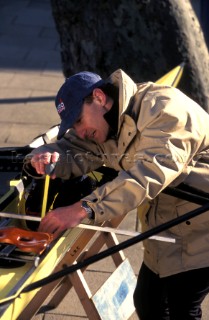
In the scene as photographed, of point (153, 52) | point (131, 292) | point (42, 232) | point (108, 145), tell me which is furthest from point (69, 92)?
point (153, 52)

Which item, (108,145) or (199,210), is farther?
(108,145)

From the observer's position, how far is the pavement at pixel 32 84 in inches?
191

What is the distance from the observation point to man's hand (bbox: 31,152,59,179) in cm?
350

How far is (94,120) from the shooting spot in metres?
3.30

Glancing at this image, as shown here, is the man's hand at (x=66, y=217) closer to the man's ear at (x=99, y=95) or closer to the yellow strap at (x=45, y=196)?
the yellow strap at (x=45, y=196)

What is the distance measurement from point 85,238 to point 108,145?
Result: 1.67 feet

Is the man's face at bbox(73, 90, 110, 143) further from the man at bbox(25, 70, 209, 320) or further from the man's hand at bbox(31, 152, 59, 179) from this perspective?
the man's hand at bbox(31, 152, 59, 179)

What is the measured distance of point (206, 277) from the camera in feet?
11.7

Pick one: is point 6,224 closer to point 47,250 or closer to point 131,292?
point 47,250

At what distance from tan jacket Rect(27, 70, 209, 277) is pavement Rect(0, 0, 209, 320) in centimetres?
102

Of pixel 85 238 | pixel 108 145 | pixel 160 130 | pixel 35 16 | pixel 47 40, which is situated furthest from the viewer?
pixel 35 16

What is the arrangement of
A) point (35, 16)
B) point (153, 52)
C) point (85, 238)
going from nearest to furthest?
1. point (85, 238)
2. point (153, 52)
3. point (35, 16)

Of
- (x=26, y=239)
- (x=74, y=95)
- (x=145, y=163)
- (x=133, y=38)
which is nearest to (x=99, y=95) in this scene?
(x=74, y=95)

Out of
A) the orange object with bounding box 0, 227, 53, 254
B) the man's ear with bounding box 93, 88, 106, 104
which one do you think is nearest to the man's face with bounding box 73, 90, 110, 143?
the man's ear with bounding box 93, 88, 106, 104
